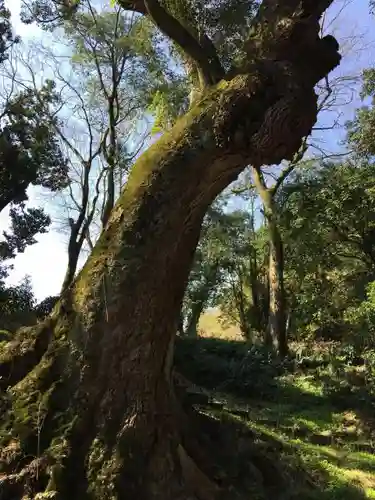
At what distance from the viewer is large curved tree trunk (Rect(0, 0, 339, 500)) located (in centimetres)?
441

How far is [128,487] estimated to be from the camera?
4.31 m

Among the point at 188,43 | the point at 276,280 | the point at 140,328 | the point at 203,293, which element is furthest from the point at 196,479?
the point at 203,293

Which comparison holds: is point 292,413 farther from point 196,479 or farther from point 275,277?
point 196,479

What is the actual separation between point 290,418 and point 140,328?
8.39 m

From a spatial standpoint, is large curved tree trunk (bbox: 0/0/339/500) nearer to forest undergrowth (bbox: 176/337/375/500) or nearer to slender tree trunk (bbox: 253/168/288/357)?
forest undergrowth (bbox: 176/337/375/500)

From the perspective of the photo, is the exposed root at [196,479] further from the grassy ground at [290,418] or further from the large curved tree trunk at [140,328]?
the grassy ground at [290,418]

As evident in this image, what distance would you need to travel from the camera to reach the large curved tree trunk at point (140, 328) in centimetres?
441

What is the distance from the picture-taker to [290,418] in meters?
12.1

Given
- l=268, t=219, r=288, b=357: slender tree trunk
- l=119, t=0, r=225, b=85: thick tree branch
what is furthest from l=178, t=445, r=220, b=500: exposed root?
l=268, t=219, r=288, b=357: slender tree trunk

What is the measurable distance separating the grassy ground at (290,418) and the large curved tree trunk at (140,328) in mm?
1125

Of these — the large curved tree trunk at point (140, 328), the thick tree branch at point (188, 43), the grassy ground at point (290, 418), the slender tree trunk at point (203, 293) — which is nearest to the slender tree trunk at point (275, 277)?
the grassy ground at point (290, 418)

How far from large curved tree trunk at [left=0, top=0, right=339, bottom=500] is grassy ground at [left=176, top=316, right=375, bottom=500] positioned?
1125 mm

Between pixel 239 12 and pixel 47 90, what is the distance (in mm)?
13831

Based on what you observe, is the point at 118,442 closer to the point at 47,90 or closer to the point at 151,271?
the point at 151,271
